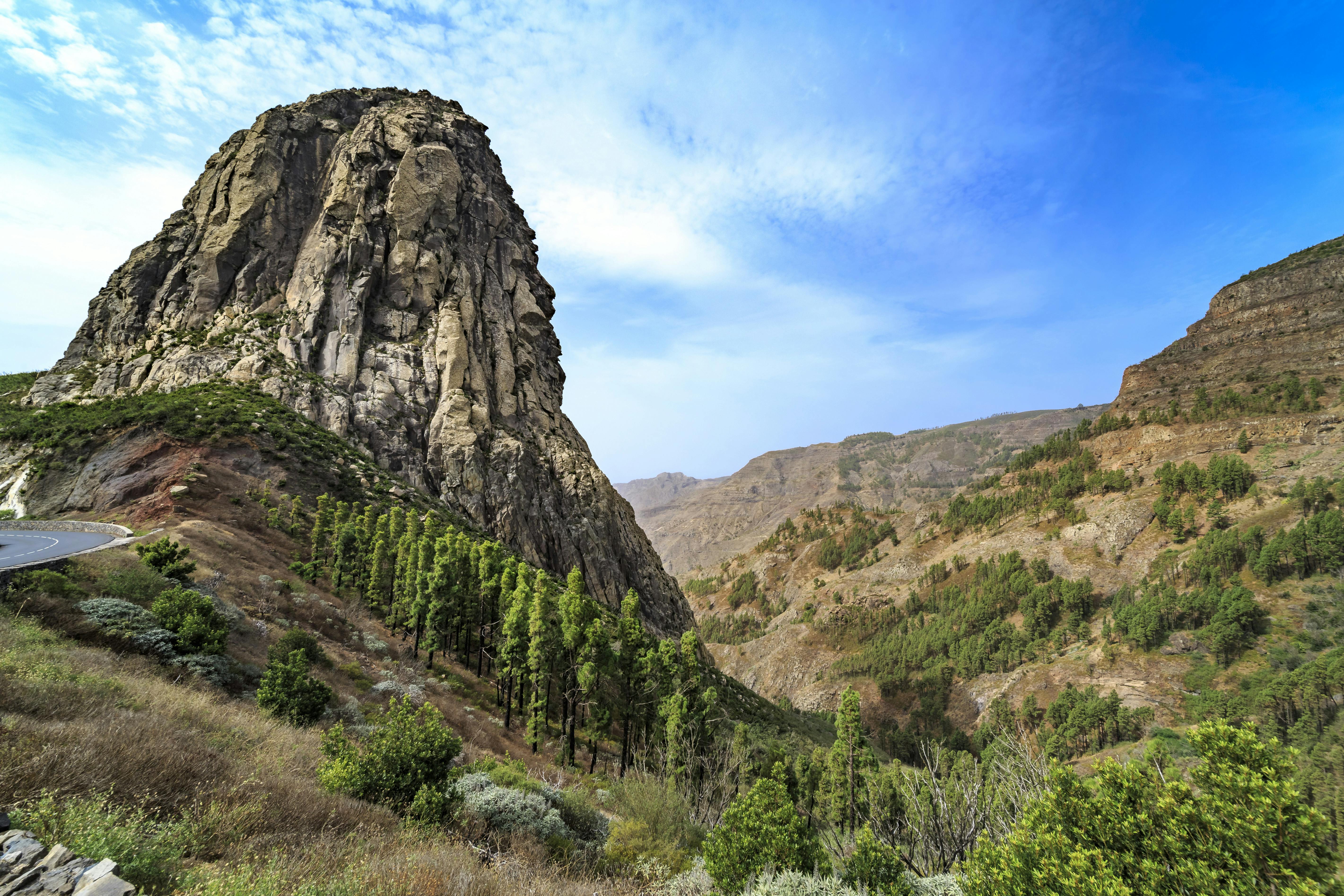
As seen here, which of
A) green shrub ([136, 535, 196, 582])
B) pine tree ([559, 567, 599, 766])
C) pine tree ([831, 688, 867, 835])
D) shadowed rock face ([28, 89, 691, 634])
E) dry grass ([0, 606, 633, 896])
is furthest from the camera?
shadowed rock face ([28, 89, 691, 634])

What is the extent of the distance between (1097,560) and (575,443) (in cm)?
12451

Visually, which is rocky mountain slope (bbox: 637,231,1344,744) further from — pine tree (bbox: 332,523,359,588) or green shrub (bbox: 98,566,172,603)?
green shrub (bbox: 98,566,172,603)

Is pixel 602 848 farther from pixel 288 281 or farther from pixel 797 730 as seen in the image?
pixel 288 281

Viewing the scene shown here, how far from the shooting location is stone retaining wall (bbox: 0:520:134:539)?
32.4 m

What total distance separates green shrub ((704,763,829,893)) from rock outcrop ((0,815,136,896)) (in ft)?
35.2

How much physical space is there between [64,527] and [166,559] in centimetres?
1774

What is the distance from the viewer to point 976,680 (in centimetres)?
12181

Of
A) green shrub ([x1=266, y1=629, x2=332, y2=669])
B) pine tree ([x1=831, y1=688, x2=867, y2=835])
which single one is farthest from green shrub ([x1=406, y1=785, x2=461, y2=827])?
pine tree ([x1=831, y1=688, x2=867, y2=835])

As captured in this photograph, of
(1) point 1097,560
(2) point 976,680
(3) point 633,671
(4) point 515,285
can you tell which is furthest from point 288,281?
(1) point 1097,560

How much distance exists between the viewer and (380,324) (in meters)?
70.0

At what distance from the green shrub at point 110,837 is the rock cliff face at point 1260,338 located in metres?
200

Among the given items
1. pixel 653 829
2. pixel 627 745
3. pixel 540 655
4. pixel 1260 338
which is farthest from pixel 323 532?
pixel 1260 338

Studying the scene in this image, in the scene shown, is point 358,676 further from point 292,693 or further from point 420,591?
point 292,693

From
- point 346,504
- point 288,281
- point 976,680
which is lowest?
point 976,680
